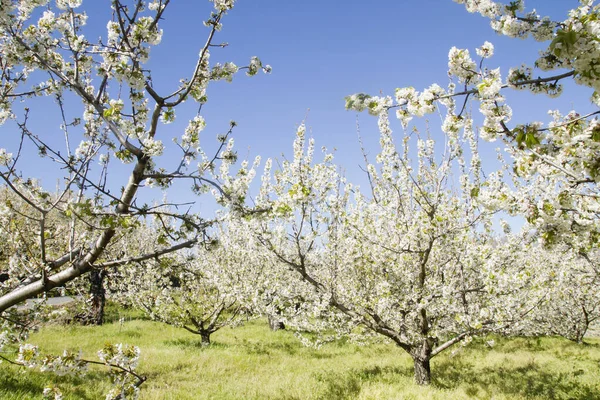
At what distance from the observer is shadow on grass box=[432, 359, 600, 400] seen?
8250 millimetres

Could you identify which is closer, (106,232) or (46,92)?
(106,232)

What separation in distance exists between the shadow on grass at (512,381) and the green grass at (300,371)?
0.03 metres

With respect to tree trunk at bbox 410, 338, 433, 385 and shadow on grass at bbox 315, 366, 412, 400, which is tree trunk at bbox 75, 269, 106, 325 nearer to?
shadow on grass at bbox 315, 366, 412, 400

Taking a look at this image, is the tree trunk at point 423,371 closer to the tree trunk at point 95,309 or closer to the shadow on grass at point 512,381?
the shadow on grass at point 512,381

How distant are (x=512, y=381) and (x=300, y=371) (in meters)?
5.92

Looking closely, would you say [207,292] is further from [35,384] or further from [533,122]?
[533,122]

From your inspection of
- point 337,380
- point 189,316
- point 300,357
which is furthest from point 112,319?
point 337,380

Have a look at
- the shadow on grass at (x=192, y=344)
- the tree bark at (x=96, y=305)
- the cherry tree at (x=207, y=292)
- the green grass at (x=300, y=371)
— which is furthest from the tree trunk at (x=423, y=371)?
the tree bark at (x=96, y=305)

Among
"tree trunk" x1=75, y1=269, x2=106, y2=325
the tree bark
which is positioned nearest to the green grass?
"tree trunk" x1=75, y1=269, x2=106, y2=325

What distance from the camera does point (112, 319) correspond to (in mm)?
19516

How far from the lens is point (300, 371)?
32.7 ft

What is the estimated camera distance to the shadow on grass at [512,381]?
825 centimetres

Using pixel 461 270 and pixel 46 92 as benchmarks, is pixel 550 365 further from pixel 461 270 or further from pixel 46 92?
pixel 46 92

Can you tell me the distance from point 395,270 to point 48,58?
295 inches
